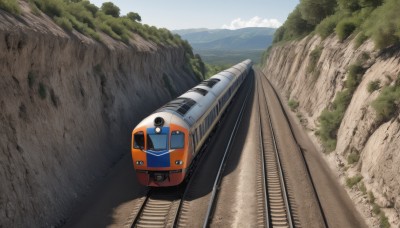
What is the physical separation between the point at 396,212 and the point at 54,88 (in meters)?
16.7

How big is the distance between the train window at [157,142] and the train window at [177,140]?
336 mm

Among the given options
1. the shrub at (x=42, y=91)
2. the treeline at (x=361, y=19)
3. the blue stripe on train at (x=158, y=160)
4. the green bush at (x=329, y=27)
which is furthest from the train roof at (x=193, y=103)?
the green bush at (x=329, y=27)

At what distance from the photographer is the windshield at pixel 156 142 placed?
16562 millimetres

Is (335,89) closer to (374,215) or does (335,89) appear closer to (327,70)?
(327,70)

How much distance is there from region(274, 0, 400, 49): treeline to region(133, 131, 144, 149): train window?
14487 millimetres

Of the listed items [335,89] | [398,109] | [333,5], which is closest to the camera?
[398,109]

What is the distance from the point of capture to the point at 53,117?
17422 millimetres

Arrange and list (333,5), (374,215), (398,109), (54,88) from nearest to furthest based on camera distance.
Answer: (374,215), (398,109), (54,88), (333,5)

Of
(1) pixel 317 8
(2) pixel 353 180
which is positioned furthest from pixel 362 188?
(1) pixel 317 8

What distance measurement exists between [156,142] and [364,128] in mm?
10999

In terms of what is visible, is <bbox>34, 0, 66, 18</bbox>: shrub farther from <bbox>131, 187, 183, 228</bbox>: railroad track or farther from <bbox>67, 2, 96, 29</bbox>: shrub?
<bbox>131, 187, 183, 228</bbox>: railroad track

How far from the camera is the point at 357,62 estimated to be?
76.6 ft

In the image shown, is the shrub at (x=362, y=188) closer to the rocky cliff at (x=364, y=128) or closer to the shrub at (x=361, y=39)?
the rocky cliff at (x=364, y=128)

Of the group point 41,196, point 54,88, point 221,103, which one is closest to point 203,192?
point 41,196
